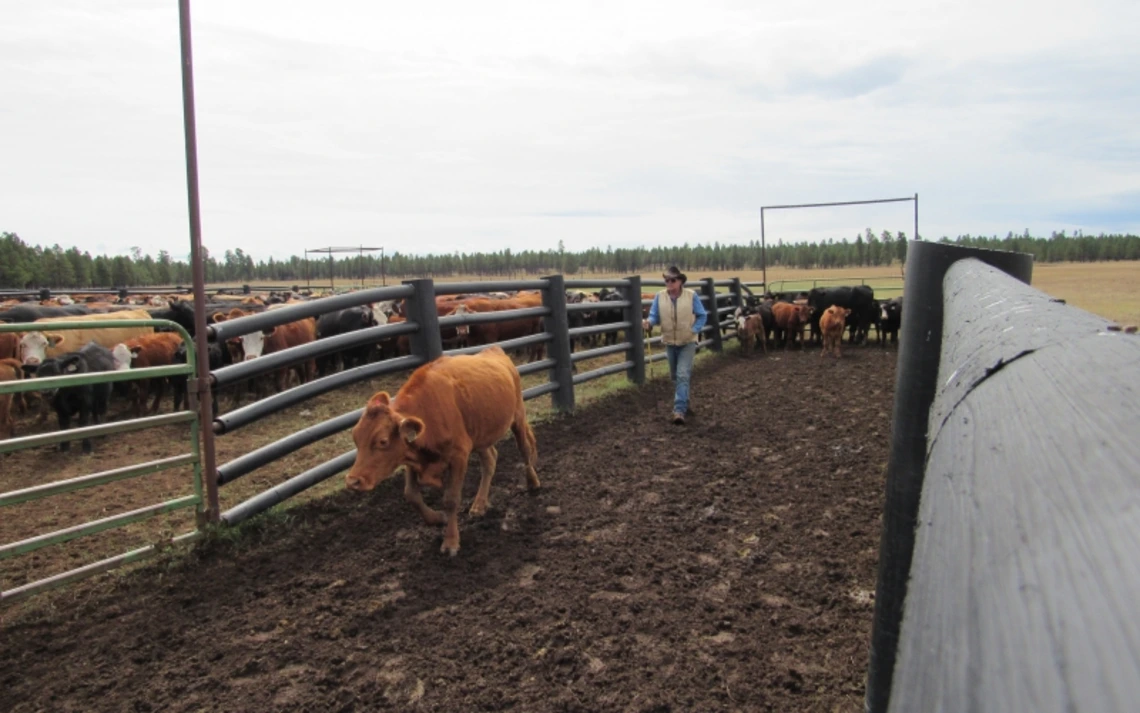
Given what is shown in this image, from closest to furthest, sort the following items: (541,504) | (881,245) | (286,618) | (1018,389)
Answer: (1018,389) → (286,618) → (541,504) → (881,245)

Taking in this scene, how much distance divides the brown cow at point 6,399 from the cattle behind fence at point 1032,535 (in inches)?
419

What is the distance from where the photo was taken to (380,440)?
452 cm

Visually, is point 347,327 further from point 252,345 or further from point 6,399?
point 6,399

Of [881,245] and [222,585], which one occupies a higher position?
[881,245]

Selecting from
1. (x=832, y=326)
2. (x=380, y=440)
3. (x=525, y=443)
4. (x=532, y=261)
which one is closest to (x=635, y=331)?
(x=525, y=443)

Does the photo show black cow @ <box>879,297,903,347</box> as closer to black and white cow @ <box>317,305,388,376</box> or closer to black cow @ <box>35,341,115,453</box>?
black and white cow @ <box>317,305,388,376</box>

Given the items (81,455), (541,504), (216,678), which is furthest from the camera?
(81,455)

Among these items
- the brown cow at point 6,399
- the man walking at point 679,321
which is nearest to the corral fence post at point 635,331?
the man walking at point 679,321

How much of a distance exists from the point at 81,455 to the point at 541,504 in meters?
5.81

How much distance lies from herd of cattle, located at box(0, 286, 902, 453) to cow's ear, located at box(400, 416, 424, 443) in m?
2.02

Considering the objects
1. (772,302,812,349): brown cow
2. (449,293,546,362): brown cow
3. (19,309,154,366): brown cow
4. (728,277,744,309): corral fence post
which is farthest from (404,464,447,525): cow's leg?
(728,277,744,309): corral fence post

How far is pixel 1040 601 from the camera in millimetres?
417

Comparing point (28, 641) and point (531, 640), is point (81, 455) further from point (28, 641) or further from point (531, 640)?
point (531, 640)

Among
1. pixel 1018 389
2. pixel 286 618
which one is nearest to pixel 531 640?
pixel 286 618
